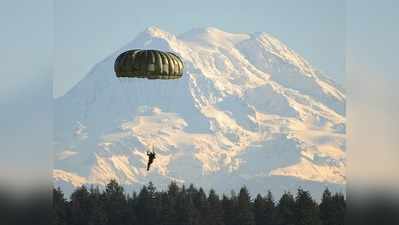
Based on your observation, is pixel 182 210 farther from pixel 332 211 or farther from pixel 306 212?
pixel 332 211

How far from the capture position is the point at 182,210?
12356cm

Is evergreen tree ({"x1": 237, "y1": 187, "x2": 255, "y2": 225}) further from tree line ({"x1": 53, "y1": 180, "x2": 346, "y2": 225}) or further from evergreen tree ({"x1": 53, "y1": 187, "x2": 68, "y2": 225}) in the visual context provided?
evergreen tree ({"x1": 53, "y1": 187, "x2": 68, "y2": 225})

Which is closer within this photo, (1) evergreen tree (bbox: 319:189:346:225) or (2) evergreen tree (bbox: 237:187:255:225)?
(1) evergreen tree (bbox: 319:189:346:225)

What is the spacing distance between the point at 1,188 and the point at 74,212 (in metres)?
92.9

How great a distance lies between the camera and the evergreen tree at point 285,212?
116812 mm

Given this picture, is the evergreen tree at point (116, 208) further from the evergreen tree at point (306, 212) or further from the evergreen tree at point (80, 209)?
the evergreen tree at point (306, 212)

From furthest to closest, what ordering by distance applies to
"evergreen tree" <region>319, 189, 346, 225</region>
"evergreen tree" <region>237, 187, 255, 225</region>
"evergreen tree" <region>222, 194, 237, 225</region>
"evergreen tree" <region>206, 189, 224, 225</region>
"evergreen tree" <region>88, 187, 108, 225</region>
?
"evergreen tree" <region>206, 189, 224, 225</region>, "evergreen tree" <region>222, 194, 237, 225</region>, "evergreen tree" <region>88, 187, 108, 225</region>, "evergreen tree" <region>237, 187, 255, 225</region>, "evergreen tree" <region>319, 189, 346, 225</region>

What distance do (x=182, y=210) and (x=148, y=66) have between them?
74138mm

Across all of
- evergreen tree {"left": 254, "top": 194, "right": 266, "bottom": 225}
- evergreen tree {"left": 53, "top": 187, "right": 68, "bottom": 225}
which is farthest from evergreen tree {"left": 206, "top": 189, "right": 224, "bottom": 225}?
evergreen tree {"left": 53, "top": 187, "right": 68, "bottom": 225}

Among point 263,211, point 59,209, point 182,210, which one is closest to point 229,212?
point 263,211

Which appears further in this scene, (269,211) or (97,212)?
(269,211)

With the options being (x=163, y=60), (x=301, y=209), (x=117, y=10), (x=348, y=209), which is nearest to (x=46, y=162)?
(x=348, y=209)

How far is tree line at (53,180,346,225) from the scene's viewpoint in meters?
119

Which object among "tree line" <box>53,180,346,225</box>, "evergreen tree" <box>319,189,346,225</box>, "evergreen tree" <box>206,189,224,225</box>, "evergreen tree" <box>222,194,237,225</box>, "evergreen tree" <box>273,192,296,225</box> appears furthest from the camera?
"evergreen tree" <box>206,189,224,225</box>
